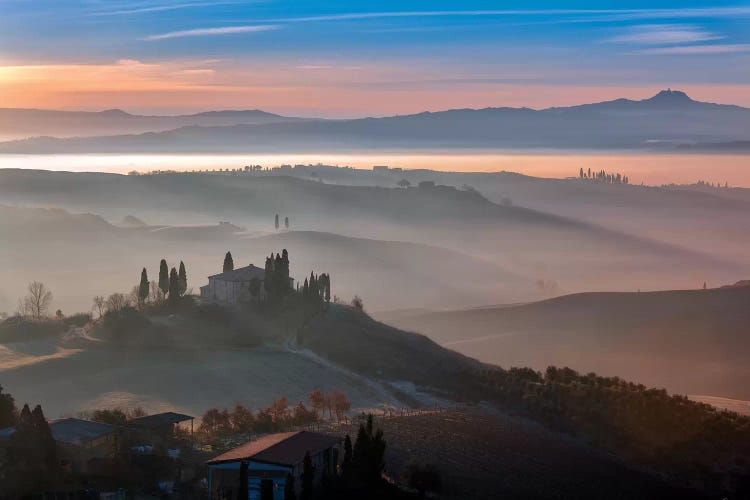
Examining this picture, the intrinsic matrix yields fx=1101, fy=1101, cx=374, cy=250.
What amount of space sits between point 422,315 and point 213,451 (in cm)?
9991

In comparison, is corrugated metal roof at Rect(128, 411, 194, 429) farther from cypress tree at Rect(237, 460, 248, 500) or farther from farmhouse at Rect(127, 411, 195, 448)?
Answer: cypress tree at Rect(237, 460, 248, 500)

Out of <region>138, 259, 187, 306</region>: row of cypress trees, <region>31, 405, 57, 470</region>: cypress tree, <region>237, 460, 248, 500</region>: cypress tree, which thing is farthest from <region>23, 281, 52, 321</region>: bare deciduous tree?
<region>237, 460, 248, 500</region>: cypress tree

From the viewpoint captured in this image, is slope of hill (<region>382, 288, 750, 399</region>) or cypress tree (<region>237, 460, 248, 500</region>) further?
slope of hill (<region>382, 288, 750, 399</region>)

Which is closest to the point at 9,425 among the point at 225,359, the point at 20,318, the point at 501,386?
the point at 225,359

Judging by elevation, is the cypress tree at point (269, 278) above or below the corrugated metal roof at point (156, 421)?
above

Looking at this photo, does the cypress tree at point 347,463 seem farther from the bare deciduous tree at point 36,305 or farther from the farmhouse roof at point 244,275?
the bare deciduous tree at point 36,305

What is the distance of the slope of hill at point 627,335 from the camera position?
9862cm

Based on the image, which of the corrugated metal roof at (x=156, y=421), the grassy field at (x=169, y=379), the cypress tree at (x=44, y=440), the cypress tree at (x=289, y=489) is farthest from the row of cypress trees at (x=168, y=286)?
the cypress tree at (x=289, y=489)

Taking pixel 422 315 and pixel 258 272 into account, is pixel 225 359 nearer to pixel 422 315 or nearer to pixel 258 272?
pixel 258 272

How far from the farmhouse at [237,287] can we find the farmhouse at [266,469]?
4796 centimetres

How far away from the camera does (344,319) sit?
308ft

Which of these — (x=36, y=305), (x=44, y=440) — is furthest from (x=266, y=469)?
(x=36, y=305)

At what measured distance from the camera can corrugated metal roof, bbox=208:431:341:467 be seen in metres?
41.7

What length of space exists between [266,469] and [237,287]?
5276 cm
